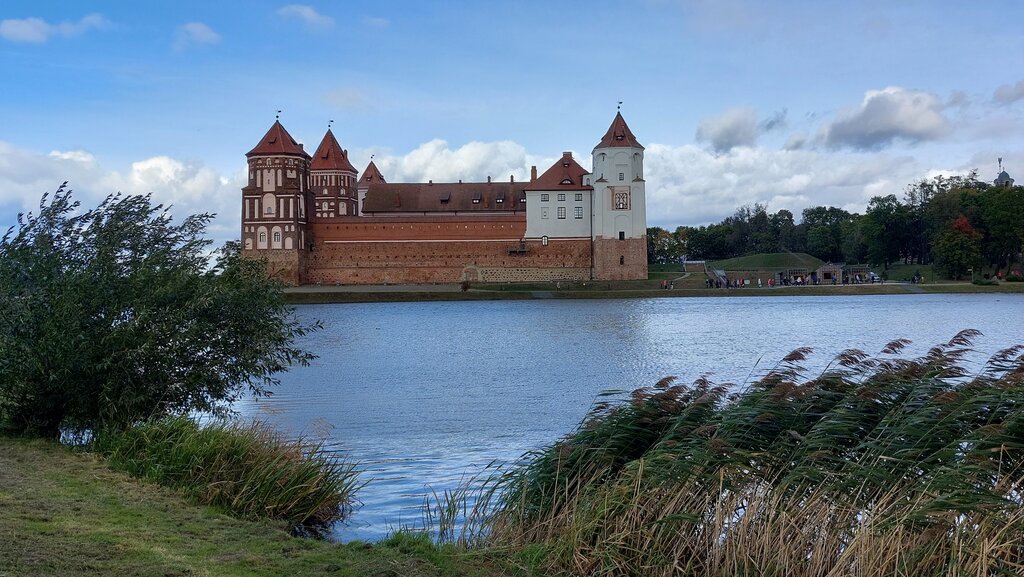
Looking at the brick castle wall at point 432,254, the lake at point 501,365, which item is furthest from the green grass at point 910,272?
the brick castle wall at point 432,254

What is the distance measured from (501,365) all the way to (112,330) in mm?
12746

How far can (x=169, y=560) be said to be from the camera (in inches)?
208

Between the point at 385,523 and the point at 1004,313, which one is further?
the point at 1004,313

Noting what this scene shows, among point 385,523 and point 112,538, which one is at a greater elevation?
point 112,538

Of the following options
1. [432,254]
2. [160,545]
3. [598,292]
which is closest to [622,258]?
[598,292]

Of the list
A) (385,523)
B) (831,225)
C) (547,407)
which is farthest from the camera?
(831,225)

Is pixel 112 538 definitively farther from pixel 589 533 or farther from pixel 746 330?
pixel 746 330

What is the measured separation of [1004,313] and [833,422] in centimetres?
3441

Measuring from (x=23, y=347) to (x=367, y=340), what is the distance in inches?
804

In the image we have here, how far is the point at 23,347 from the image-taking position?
30.5 feet

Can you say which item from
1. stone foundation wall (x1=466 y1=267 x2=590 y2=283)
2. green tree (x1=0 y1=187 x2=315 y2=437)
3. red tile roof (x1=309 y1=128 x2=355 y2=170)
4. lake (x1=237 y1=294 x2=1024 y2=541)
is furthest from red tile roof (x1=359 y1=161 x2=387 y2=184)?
green tree (x1=0 y1=187 x2=315 y2=437)

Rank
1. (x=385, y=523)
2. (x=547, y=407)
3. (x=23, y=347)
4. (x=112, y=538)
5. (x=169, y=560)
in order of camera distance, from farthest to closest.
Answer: (x=547, y=407)
(x=23, y=347)
(x=385, y=523)
(x=112, y=538)
(x=169, y=560)

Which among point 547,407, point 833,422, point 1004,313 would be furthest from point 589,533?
point 1004,313

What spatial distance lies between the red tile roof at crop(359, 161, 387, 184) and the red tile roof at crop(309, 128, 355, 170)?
19.8 feet
